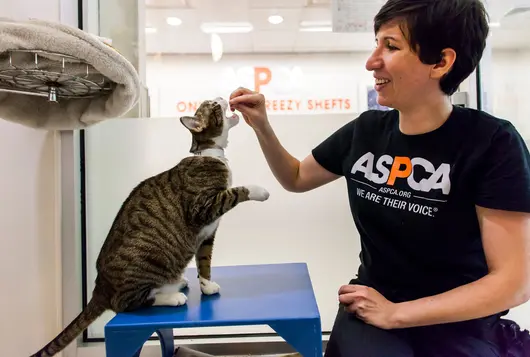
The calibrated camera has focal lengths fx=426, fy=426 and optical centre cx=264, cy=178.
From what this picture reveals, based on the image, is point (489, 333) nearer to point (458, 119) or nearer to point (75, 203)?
point (458, 119)

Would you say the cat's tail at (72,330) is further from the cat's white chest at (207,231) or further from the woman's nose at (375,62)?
the woman's nose at (375,62)

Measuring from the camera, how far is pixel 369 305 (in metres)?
0.85

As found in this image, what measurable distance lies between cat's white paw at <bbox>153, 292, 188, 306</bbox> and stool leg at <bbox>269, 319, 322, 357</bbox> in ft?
0.74

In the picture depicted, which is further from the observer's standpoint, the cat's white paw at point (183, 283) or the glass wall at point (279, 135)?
the glass wall at point (279, 135)

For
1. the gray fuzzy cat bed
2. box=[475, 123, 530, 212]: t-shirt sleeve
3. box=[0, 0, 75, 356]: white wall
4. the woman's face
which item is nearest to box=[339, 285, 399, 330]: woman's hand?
box=[475, 123, 530, 212]: t-shirt sleeve

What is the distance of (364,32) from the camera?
1.49m

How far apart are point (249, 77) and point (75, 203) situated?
2.45 ft

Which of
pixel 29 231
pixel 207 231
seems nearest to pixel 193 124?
pixel 207 231

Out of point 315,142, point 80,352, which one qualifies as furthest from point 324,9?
point 80,352

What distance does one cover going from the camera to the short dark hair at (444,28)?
2.61 ft

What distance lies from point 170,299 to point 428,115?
0.65 meters

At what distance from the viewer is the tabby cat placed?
871mm

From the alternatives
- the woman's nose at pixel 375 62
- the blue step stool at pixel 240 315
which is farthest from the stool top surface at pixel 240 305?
the woman's nose at pixel 375 62

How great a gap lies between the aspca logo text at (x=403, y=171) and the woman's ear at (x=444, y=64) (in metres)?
0.17
